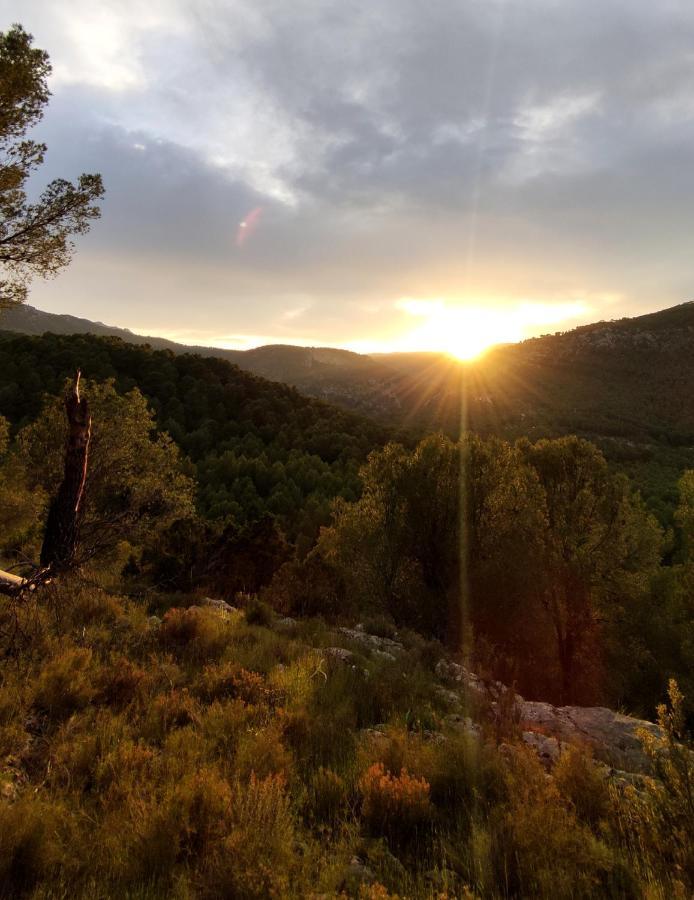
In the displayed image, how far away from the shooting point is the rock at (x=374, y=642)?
1053 cm

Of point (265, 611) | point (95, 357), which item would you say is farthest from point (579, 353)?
point (265, 611)

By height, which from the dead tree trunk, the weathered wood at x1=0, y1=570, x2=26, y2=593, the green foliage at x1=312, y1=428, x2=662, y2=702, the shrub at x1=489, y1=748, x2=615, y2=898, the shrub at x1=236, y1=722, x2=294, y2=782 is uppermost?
the dead tree trunk

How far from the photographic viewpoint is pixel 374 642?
1116 cm

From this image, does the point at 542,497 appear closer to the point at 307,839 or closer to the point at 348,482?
the point at 307,839

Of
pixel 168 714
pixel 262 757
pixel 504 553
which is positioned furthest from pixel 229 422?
pixel 262 757

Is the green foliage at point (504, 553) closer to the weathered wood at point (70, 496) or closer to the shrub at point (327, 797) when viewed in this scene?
the weathered wood at point (70, 496)

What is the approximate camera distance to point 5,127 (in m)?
9.28

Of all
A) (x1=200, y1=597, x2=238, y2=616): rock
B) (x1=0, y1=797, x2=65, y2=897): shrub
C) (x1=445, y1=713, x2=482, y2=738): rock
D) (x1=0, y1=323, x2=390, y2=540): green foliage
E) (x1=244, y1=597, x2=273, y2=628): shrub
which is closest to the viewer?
(x1=0, y1=797, x2=65, y2=897): shrub

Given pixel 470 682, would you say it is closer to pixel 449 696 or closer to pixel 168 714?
pixel 449 696

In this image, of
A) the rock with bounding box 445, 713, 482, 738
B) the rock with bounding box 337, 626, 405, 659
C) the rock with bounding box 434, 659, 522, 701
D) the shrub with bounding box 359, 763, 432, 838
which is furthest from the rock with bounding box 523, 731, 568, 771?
the rock with bounding box 337, 626, 405, 659

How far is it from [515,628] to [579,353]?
103m

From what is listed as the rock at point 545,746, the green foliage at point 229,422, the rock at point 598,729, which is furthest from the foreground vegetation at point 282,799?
the green foliage at point 229,422

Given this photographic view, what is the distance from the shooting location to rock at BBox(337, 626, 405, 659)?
1053 centimetres

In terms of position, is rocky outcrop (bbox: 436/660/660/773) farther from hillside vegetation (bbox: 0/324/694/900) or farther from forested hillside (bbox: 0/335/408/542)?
forested hillside (bbox: 0/335/408/542)
